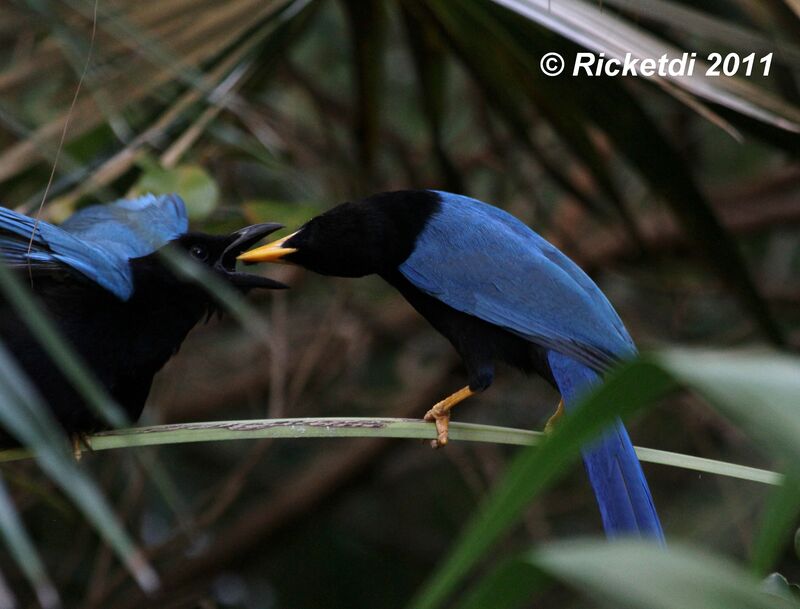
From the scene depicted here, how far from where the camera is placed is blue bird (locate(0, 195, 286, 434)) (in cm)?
256

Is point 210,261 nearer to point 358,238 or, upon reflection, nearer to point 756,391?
point 358,238

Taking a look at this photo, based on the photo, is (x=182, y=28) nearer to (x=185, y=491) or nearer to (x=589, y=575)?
(x=589, y=575)

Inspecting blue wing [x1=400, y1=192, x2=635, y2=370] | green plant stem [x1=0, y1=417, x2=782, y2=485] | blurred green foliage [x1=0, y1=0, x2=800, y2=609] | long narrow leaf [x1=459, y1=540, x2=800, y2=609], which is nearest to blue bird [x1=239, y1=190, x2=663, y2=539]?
blue wing [x1=400, y1=192, x2=635, y2=370]

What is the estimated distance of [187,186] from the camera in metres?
3.07

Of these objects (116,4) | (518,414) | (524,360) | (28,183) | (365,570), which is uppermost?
(116,4)

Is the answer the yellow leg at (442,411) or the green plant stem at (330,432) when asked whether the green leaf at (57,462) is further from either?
the yellow leg at (442,411)

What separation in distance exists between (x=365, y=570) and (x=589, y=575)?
4697 mm

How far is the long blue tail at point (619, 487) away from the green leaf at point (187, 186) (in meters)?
1.35

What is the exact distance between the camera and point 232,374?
18.1ft

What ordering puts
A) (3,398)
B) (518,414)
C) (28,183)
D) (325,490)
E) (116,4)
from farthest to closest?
(518,414) → (325,490) → (28,183) → (116,4) → (3,398)

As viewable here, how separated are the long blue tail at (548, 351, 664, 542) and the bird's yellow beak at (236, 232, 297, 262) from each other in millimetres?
969

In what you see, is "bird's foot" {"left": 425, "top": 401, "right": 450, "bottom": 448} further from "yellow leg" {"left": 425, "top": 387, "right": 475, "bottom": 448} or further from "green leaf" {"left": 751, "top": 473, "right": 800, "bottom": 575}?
"green leaf" {"left": 751, "top": 473, "right": 800, "bottom": 575}

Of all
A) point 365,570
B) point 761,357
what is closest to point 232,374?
point 365,570

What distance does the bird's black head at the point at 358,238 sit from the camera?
2.88 meters
